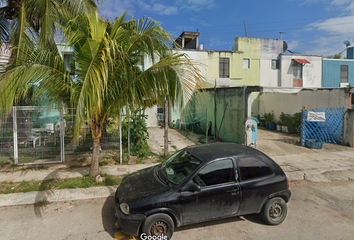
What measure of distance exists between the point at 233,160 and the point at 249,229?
124cm

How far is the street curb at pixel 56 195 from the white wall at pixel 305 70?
2168 cm

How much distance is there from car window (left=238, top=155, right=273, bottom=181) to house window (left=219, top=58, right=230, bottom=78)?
1617 cm

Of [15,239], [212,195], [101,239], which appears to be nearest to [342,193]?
[212,195]

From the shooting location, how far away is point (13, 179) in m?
6.31

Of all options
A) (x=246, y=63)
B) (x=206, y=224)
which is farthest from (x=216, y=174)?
(x=246, y=63)

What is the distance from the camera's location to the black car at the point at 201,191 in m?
3.57

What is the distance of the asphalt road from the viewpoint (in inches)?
153

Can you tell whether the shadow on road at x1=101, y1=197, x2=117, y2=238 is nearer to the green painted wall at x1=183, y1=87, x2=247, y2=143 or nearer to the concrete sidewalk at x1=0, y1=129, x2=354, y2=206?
the concrete sidewalk at x1=0, y1=129, x2=354, y2=206

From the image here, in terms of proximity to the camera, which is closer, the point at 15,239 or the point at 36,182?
the point at 15,239

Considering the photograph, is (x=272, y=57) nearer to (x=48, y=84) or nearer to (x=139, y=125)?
(x=139, y=125)

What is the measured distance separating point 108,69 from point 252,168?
11.9 feet

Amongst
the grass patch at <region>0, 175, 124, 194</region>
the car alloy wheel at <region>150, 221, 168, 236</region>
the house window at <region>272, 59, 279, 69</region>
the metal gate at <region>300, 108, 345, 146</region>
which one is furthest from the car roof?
the house window at <region>272, 59, 279, 69</region>

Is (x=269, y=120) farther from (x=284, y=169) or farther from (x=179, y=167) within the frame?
(x=179, y=167)

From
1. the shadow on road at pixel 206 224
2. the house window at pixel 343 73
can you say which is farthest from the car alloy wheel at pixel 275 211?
the house window at pixel 343 73
